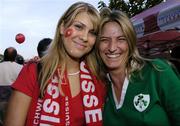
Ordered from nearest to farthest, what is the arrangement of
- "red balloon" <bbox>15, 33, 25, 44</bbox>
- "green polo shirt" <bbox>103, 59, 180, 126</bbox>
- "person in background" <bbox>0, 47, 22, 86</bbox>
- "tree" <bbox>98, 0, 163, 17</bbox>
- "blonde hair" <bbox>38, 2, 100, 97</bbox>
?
"green polo shirt" <bbox>103, 59, 180, 126</bbox>
"blonde hair" <bbox>38, 2, 100, 97</bbox>
"person in background" <bbox>0, 47, 22, 86</bbox>
"red balloon" <bbox>15, 33, 25, 44</bbox>
"tree" <bbox>98, 0, 163, 17</bbox>

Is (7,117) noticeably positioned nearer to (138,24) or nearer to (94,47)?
(94,47)

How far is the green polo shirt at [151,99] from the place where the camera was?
223 cm

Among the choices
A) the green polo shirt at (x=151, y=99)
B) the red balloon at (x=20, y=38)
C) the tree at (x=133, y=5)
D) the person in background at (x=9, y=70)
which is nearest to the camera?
the green polo shirt at (x=151, y=99)

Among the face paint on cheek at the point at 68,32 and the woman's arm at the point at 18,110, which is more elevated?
the face paint on cheek at the point at 68,32

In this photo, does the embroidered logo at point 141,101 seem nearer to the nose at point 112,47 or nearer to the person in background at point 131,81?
the person in background at point 131,81

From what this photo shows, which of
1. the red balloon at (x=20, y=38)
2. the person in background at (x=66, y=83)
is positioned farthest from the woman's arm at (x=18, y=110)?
the red balloon at (x=20, y=38)

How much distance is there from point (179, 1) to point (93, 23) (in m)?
5.01

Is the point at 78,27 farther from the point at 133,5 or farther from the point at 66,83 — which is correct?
the point at 133,5

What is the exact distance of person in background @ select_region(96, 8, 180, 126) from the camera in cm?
224

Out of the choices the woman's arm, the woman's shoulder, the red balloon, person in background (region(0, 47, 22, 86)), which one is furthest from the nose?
the red balloon

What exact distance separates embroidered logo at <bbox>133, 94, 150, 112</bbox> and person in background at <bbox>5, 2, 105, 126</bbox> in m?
0.30

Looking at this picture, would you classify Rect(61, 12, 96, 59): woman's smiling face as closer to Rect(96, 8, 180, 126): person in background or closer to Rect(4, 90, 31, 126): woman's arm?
Rect(96, 8, 180, 126): person in background

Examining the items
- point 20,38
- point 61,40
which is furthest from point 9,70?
point 20,38

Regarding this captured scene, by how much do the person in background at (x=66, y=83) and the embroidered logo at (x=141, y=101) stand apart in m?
0.30
